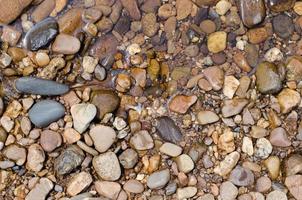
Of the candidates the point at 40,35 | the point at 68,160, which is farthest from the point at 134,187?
the point at 40,35

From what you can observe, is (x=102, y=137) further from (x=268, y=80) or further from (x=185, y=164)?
(x=268, y=80)

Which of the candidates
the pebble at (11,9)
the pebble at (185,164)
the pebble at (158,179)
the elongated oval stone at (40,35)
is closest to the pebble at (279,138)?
the pebble at (185,164)

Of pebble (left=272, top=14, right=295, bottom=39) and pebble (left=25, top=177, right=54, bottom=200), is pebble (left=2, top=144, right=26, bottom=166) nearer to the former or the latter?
pebble (left=25, top=177, right=54, bottom=200)

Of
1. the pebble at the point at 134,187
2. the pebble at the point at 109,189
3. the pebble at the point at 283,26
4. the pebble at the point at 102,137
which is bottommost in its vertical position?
the pebble at the point at 134,187

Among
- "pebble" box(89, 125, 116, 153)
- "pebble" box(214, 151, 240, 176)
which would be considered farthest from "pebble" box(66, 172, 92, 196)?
"pebble" box(214, 151, 240, 176)

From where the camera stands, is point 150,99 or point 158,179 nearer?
point 158,179

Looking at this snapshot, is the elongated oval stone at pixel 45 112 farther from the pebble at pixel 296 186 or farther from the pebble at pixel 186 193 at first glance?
the pebble at pixel 296 186

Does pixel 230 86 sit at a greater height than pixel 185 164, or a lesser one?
greater
